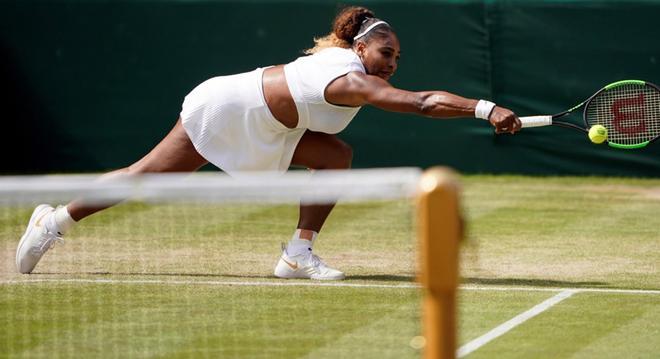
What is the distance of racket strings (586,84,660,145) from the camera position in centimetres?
773

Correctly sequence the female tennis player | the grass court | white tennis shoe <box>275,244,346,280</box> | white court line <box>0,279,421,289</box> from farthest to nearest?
white tennis shoe <box>275,244,346,280</box>, the female tennis player, white court line <box>0,279,421,289</box>, the grass court

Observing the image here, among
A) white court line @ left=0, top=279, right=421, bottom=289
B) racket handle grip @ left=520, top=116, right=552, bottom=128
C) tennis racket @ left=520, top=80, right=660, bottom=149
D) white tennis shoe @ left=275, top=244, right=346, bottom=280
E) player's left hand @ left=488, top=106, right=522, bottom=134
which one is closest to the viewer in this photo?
player's left hand @ left=488, top=106, right=522, bottom=134

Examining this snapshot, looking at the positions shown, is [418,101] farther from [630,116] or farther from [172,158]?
[630,116]

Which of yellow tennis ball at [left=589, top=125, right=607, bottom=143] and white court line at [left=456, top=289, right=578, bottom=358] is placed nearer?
white court line at [left=456, top=289, right=578, bottom=358]

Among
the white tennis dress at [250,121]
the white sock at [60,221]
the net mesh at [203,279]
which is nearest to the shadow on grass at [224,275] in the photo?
the net mesh at [203,279]

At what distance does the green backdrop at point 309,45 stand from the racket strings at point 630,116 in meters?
4.63

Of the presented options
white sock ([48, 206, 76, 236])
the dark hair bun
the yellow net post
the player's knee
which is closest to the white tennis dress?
the player's knee

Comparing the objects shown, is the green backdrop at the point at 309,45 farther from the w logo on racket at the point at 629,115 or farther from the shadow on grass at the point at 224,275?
the shadow on grass at the point at 224,275

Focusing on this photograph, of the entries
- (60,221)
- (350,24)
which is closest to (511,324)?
(350,24)

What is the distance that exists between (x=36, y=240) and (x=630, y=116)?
3.67 m

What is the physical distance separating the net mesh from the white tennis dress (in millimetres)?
339

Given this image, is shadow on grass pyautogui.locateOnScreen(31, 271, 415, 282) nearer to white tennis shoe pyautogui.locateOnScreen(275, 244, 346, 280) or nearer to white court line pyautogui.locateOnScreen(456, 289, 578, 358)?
white tennis shoe pyautogui.locateOnScreen(275, 244, 346, 280)

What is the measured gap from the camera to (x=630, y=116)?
7797mm

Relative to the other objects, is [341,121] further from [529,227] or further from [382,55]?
[529,227]
